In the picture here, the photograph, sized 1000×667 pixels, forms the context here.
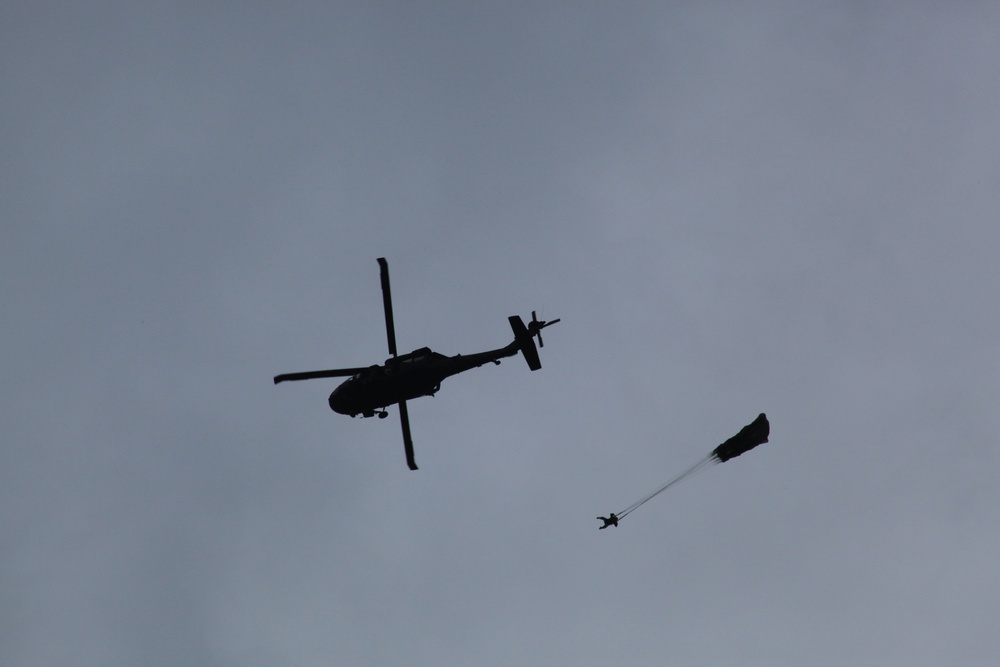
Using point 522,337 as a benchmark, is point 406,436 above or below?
below

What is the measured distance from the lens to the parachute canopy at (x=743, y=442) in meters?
29.2

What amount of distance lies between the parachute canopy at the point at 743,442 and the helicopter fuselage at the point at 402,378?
926cm

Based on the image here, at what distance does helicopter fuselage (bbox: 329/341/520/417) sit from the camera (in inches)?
1230

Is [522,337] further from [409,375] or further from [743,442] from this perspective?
[743,442]

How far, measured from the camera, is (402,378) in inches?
1228

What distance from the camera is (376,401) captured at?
31672 mm

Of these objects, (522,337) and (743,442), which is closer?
(743,442)

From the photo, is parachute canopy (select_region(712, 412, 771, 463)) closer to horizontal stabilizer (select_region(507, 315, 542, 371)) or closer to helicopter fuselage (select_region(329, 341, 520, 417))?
horizontal stabilizer (select_region(507, 315, 542, 371))

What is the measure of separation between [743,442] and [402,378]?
1400cm

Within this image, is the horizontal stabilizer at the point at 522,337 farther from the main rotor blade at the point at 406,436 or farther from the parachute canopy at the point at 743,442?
the parachute canopy at the point at 743,442

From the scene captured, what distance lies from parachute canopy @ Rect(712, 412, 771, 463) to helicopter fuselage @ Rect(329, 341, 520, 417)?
9265 mm

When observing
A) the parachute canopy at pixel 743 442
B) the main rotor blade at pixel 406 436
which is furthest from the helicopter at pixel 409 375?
the parachute canopy at pixel 743 442

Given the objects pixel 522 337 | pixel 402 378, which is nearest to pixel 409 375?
pixel 402 378

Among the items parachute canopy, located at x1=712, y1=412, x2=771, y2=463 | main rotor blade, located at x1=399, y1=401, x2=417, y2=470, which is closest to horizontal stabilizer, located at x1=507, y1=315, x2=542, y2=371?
main rotor blade, located at x1=399, y1=401, x2=417, y2=470
